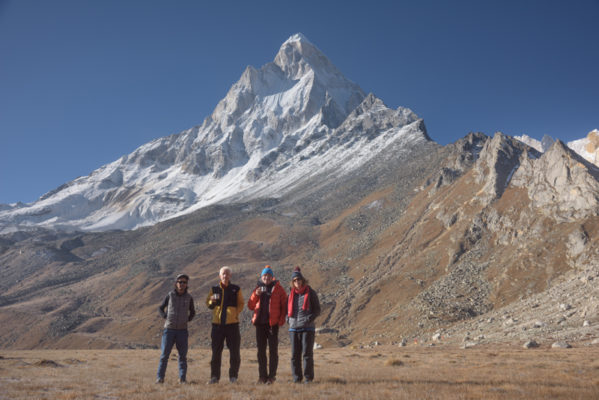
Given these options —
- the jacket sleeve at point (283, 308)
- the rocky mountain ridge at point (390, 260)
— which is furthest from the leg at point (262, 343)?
the rocky mountain ridge at point (390, 260)

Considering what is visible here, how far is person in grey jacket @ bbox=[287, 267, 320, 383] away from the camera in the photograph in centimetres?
1011

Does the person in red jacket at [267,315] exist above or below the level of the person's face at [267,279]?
below

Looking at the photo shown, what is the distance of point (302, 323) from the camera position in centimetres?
1016

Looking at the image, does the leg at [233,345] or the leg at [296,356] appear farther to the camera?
the leg at [233,345]

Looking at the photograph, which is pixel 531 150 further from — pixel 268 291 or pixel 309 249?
pixel 268 291

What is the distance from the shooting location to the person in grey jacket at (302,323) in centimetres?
1011

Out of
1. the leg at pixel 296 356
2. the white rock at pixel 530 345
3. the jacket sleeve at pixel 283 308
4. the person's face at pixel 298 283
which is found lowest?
the white rock at pixel 530 345

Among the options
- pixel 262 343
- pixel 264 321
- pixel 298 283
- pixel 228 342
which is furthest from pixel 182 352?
pixel 298 283

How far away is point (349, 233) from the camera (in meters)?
108

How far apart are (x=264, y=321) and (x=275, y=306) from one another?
0.47 meters

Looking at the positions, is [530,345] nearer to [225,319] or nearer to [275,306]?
[275,306]

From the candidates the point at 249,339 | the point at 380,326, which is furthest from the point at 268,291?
the point at 249,339

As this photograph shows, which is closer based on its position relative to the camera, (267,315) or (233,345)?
(267,315)

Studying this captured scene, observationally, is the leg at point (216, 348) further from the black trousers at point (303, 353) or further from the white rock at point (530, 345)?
the white rock at point (530, 345)
